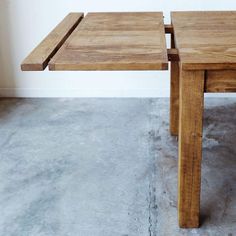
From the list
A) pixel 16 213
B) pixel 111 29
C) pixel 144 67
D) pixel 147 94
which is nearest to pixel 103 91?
pixel 147 94

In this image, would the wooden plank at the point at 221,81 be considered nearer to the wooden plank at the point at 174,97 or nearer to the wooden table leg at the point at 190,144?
the wooden table leg at the point at 190,144

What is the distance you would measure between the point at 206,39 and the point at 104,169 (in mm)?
839

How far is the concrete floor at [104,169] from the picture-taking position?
167 centimetres

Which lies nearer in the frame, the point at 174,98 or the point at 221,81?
the point at 221,81

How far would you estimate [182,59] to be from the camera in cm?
138

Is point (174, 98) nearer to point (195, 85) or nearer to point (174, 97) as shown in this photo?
point (174, 97)

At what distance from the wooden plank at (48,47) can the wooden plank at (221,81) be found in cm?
58

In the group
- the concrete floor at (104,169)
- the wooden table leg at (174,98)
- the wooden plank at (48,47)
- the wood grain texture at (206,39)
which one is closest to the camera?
the wood grain texture at (206,39)

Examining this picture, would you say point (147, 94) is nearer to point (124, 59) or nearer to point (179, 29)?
point (179, 29)

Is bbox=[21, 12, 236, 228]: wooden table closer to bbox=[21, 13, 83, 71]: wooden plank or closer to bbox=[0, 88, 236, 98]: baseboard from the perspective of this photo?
bbox=[21, 13, 83, 71]: wooden plank

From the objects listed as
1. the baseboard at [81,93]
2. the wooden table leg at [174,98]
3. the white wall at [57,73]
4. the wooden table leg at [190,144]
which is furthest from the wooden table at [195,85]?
the baseboard at [81,93]

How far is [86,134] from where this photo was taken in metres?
2.50

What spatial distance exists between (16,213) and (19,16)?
1.68 meters

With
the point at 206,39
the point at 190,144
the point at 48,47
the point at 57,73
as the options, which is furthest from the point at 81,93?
the point at 190,144
